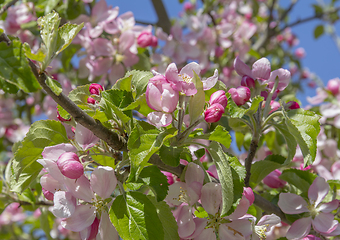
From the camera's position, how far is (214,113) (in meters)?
0.79

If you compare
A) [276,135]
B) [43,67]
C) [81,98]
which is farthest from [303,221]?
[43,67]

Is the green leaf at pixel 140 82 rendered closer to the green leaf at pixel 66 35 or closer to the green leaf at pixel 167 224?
the green leaf at pixel 66 35

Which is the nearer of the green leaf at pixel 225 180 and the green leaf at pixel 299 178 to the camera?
the green leaf at pixel 225 180

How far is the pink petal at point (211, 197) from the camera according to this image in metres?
0.84

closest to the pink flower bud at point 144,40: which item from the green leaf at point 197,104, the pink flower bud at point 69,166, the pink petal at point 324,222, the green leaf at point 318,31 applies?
the green leaf at point 197,104

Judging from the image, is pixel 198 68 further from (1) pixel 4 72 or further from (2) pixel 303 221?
(2) pixel 303 221

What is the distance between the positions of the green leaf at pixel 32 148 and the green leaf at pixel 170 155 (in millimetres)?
320

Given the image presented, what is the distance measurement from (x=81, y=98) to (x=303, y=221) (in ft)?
2.86

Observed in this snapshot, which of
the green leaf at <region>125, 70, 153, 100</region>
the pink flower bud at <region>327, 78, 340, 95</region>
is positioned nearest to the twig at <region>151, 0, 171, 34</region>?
the pink flower bud at <region>327, 78, 340, 95</region>

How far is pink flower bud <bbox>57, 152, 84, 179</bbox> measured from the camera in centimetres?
75

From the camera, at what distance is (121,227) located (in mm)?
753

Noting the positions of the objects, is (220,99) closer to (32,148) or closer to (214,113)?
(214,113)

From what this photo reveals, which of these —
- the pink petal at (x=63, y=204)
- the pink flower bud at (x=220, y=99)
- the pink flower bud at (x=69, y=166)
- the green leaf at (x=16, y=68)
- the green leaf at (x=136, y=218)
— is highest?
the pink flower bud at (x=220, y=99)

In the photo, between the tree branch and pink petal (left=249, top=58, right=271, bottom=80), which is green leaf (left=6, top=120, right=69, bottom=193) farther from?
pink petal (left=249, top=58, right=271, bottom=80)
